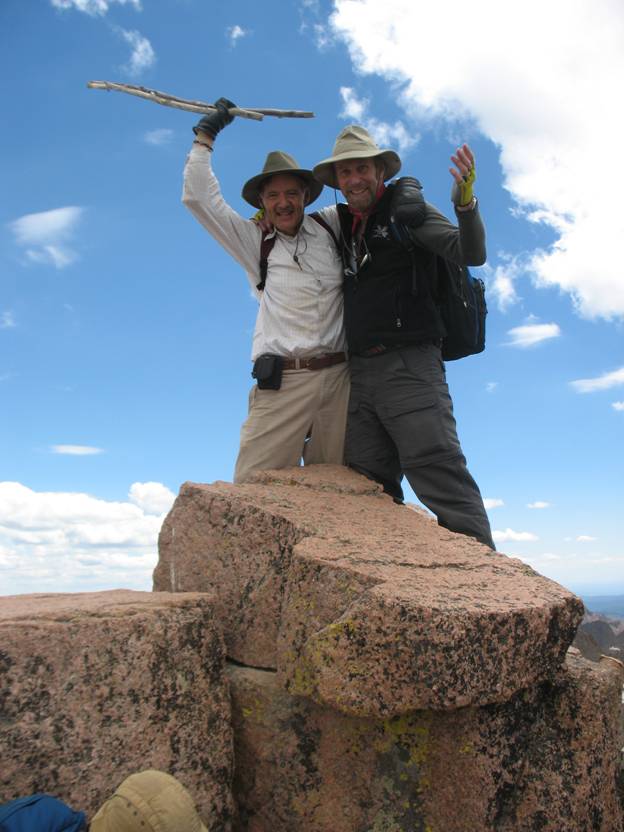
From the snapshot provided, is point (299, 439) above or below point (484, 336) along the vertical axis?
below

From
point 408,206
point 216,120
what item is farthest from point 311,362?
point 216,120

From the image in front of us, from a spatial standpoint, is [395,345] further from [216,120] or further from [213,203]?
[216,120]

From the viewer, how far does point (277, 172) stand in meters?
7.39

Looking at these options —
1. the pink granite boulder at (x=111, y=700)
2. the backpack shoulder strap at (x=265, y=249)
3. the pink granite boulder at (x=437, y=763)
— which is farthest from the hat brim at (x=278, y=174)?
the pink granite boulder at (x=437, y=763)

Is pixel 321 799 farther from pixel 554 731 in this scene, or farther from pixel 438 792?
pixel 554 731

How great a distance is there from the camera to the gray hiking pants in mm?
6684

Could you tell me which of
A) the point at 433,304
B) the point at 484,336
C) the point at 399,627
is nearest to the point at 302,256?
the point at 433,304

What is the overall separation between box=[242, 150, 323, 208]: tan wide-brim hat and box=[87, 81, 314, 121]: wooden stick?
23.6 inches

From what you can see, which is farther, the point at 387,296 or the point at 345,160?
the point at 345,160

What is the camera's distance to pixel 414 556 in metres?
5.44

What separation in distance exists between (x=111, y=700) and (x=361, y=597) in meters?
1.66

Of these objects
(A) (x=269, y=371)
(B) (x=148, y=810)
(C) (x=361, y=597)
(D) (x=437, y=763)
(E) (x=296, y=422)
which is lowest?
(B) (x=148, y=810)

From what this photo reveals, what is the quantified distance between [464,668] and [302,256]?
419 centimetres

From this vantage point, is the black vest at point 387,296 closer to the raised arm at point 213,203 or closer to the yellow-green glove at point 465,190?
the yellow-green glove at point 465,190
